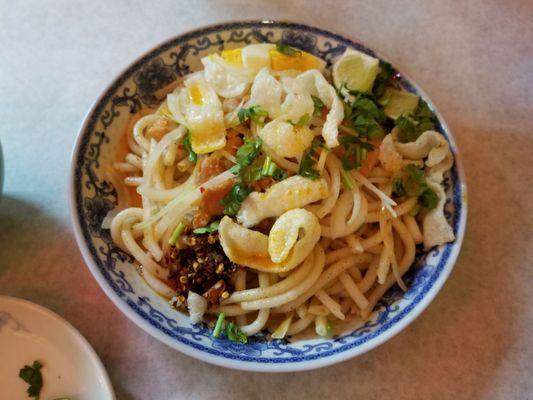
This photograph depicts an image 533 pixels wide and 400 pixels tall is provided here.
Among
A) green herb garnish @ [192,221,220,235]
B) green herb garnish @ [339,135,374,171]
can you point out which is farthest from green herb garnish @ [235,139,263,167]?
green herb garnish @ [339,135,374,171]

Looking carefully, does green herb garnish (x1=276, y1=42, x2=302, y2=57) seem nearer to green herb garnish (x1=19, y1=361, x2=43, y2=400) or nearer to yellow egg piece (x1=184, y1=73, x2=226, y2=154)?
yellow egg piece (x1=184, y1=73, x2=226, y2=154)

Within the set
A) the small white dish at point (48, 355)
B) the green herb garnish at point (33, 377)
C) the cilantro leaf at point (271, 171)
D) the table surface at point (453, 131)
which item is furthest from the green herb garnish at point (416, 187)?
the green herb garnish at point (33, 377)

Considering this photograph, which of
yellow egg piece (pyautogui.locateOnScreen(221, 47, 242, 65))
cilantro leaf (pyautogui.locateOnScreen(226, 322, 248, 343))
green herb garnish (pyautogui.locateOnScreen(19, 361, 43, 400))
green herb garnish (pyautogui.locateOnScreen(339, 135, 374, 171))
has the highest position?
yellow egg piece (pyautogui.locateOnScreen(221, 47, 242, 65))

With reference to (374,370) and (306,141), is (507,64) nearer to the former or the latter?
(306,141)

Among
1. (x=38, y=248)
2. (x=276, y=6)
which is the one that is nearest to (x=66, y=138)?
(x=38, y=248)

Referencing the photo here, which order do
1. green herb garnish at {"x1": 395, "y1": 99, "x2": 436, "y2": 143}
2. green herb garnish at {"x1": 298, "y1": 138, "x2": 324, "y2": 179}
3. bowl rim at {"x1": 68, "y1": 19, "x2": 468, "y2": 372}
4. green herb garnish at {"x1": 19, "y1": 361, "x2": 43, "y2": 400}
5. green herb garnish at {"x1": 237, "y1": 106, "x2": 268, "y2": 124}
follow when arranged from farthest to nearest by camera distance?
green herb garnish at {"x1": 395, "y1": 99, "x2": 436, "y2": 143} < green herb garnish at {"x1": 237, "y1": 106, "x2": 268, "y2": 124} < green herb garnish at {"x1": 298, "y1": 138, "x2": 324, "y2": 179} < green herb garnish at {"x1": 19, "y1": 361, "x2": 43, "y2": 400} < bowl rim at {"x1": 68, "y1": 19, "x2": 468, "y2": 372}
